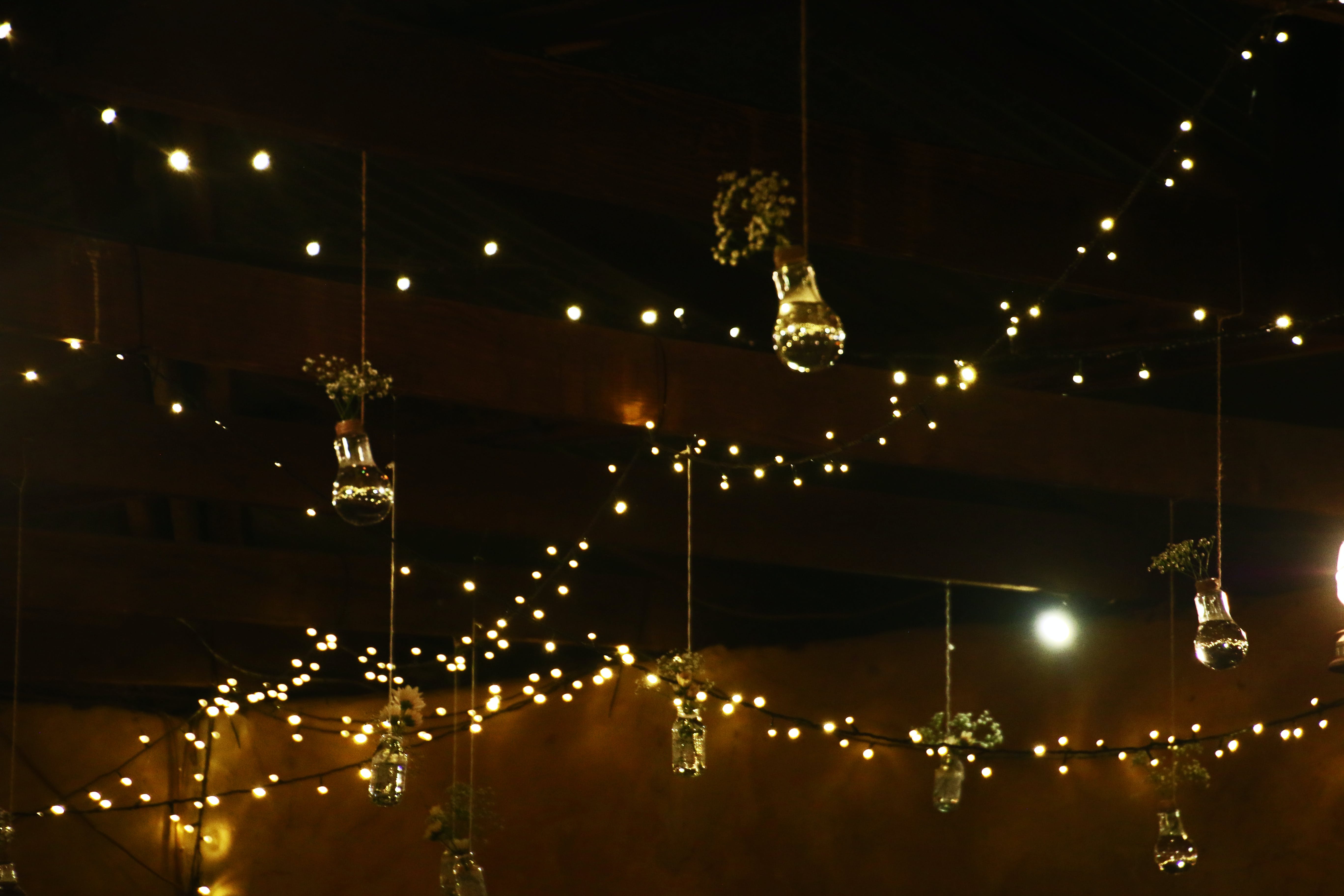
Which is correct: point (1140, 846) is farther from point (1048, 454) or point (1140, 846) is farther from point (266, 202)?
point (266, 202)

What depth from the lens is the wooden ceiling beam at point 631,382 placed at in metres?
3.97

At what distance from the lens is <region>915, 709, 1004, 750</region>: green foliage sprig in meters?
5.95

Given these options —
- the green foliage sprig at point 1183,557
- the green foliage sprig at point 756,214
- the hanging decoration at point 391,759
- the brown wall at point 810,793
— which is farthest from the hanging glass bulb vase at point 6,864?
the green foliage sprig at point 1183,557

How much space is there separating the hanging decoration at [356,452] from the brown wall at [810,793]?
3.39 meters

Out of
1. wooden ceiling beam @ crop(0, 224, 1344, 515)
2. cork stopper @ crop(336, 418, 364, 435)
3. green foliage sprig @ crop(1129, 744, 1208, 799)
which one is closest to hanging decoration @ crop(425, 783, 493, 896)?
wooden ceiling beam @ crop(0, 224, 1344, 515)

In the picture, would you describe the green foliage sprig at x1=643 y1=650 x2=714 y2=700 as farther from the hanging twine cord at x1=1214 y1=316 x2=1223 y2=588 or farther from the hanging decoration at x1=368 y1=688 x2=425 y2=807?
the hanging twine cord at x1=1214 y1=316 x2=1223 y2=588

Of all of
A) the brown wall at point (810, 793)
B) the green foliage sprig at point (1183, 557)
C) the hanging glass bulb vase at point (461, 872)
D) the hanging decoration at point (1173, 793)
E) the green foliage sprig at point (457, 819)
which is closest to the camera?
the green foliage sprig at point (1183, 557)

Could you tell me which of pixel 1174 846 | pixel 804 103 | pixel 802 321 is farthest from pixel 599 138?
pixel 1174 846

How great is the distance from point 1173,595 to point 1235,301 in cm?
195

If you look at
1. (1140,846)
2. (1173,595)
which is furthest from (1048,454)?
(1140,846)

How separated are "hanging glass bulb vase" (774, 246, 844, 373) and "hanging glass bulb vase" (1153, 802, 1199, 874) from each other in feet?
10.3

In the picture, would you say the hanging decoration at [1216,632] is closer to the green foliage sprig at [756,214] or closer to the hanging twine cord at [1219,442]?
the hanging twine cord at [1219,442]

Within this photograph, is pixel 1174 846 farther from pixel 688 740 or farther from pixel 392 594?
pixel 392 594

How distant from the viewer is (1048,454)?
5.02 meters
